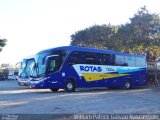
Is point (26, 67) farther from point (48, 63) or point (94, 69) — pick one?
point (94, 69)

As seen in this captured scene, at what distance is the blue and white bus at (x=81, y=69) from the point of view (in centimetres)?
A: 2509

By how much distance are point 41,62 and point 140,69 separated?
11562mm

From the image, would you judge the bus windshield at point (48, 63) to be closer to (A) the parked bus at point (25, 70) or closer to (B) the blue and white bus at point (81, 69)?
(B) the blue and white bus at point (81, 69)

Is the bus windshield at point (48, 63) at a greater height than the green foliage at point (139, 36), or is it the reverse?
the green foliage at point (139, 36)

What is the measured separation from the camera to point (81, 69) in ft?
88.1

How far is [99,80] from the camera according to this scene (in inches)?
1140

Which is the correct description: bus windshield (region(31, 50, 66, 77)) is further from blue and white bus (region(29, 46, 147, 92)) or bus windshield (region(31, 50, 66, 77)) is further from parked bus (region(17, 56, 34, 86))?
parked bus (region(17, 56, 34, 86))

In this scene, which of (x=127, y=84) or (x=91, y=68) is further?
(x=127, y=84)

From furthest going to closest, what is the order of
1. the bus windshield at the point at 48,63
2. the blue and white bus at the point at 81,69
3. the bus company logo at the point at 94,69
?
the bus company logo at the point at 94,69 → the blue and white bus at the point at 81,69 → the bus windshield at the point at 48,63

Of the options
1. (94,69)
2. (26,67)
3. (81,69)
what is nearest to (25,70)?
(26,67)

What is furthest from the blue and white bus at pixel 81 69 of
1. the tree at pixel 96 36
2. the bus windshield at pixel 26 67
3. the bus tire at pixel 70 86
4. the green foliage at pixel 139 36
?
the tree at pixel 96 36

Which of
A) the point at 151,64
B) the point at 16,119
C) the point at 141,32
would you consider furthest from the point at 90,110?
the point at 141,32

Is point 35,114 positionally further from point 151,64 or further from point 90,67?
point 151,64

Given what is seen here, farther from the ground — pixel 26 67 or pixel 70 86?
pixel 26 67
